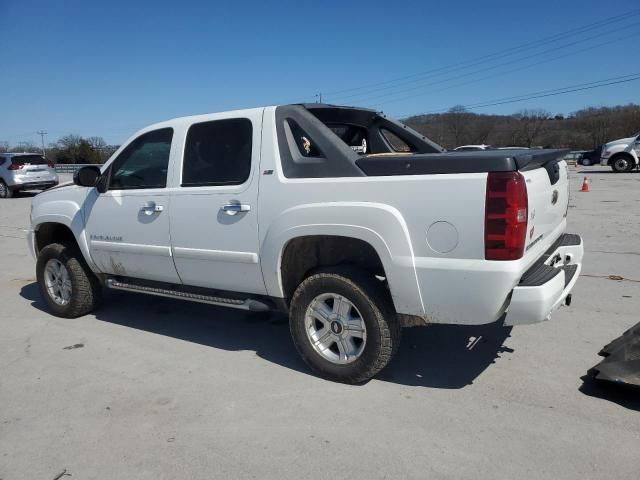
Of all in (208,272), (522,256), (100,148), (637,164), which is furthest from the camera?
(100,148)

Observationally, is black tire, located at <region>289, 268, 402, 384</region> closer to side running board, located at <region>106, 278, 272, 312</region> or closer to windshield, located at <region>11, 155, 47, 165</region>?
side running board, located at <region>106, 278, 272, 312</region>

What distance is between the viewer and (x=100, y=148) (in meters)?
54.6

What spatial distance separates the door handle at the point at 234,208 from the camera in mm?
3838

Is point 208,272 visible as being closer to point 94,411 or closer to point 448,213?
point 94,411

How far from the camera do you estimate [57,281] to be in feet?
17.8

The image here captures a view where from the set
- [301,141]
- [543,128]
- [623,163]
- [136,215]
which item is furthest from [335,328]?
[543,128]

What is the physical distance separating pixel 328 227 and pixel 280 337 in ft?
5.32

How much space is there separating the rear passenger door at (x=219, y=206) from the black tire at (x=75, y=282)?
1.45 metres

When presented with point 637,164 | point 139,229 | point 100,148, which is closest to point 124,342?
point 139,229

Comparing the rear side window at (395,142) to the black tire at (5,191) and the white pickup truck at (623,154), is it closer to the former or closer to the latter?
the black tire at (5,191)

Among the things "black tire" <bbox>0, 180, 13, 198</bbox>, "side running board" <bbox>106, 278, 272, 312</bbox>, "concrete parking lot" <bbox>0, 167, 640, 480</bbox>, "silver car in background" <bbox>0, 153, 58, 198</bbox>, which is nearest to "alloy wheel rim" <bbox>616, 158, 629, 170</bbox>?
"concrete parking lot" <bbox>0, 167, 640, 480</bbox>

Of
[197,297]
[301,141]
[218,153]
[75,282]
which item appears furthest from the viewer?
[75,282]

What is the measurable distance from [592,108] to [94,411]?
73003 mm

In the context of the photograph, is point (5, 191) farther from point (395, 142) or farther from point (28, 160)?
point (395, 142)
